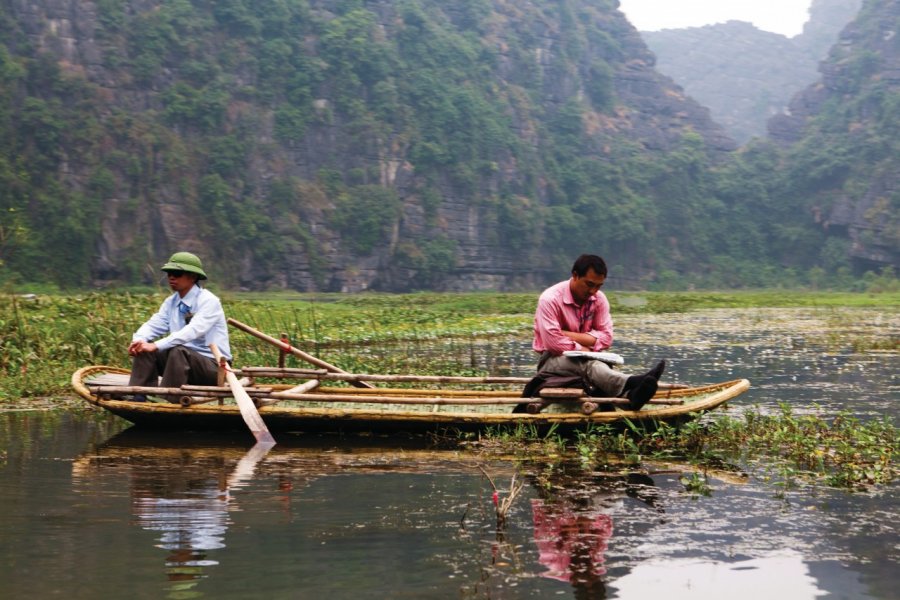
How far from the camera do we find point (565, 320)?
6863mm

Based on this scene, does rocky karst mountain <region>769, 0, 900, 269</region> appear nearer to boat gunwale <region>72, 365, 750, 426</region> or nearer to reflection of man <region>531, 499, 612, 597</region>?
boat gunwale <region>72, 365, 750, 426</region>

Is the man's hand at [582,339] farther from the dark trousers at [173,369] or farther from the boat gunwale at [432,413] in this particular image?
the dark trousers at [173,369]

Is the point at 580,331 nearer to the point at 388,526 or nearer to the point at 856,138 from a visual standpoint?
the point at 388,526

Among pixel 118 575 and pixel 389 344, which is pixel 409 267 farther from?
pixel 118 575

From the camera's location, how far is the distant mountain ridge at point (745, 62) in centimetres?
13188

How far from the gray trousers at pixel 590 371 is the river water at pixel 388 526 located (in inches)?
23.7

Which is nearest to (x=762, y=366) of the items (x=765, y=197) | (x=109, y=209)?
(x=109, y=209)

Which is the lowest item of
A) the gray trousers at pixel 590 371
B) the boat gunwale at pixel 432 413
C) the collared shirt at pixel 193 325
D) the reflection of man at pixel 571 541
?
the reflection of man at pixel 571 541

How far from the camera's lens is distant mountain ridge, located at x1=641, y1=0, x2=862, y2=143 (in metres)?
132

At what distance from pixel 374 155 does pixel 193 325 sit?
49.6 metres

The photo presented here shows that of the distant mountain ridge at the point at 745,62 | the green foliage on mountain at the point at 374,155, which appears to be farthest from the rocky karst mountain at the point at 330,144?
the distant mountain ridge at the point at 745,62

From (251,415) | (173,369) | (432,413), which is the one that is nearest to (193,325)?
(173,369)

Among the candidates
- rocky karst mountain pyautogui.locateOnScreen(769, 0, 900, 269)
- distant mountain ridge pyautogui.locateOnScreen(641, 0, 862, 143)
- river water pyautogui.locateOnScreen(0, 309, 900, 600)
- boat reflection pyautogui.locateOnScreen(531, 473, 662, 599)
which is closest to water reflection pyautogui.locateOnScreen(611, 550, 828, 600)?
river water pyautogui.locateOnScreen(0, 309, 900, 600)

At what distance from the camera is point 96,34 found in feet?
158
